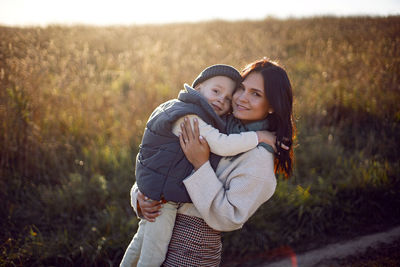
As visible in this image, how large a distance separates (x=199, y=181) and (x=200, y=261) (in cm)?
54

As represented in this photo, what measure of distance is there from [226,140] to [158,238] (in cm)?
73

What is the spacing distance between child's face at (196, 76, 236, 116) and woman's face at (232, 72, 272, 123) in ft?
0.30

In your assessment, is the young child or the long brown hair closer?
the young child

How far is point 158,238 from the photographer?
187cm

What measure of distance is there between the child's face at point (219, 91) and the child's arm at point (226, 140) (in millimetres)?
343

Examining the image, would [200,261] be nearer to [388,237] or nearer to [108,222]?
[108,222]

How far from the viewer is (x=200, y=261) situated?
6.19 ft

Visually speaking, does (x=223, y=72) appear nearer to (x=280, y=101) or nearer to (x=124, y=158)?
(x=280, y=101)

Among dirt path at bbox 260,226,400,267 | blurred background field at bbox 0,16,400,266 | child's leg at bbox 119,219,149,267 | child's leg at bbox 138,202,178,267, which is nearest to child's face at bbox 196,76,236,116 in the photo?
child's leg at bbox 138,202,178,267

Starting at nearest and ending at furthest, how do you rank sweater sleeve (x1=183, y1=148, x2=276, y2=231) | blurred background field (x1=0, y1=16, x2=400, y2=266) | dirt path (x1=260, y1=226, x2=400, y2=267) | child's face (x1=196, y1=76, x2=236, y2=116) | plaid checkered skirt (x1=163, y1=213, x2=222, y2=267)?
sweater sleeve (x1=183, y1=148, x2=276, y2=231) < plaid checkered skirt (x1=163, y1=213, x2=222, y2=267) < child's face (x1=196, y1=76, x2=236, y2=116) < dirt path (x1=260, y1=226, x2=400, y2=267) < blurred background field (x1=0, y1=16, x2=400, y2=266)

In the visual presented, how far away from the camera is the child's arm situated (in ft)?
5.81

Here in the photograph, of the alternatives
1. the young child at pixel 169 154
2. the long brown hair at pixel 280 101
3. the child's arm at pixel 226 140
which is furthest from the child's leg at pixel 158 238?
the long brown hair at pixel 280 101

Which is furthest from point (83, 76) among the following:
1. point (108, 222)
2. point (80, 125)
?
point (108, 222)

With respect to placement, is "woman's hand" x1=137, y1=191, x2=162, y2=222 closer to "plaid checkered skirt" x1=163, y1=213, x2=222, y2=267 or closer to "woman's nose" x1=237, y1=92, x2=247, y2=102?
"plaid checkered skirt" x1=163, y1=213, x2=222, y2=267
